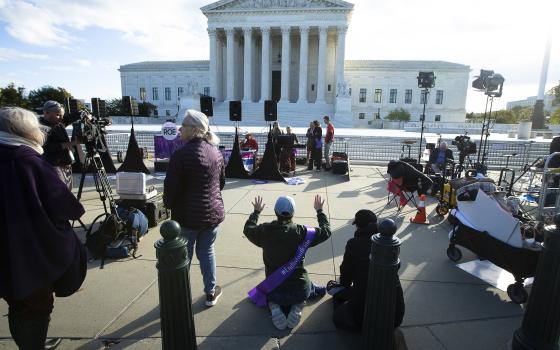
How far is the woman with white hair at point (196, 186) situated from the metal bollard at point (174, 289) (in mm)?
977

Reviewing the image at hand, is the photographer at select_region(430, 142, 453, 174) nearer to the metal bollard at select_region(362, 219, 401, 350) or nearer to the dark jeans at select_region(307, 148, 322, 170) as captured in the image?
the dark jeans at select_region(307, 148, 322, 170)

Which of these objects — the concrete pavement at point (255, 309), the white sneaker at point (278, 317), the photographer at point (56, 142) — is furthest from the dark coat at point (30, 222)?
the photographer at point (56, 142)

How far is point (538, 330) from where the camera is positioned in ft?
8.96

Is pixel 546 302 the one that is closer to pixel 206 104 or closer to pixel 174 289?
pixel 174 289

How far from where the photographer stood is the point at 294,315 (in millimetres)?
3152

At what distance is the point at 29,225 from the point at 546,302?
12.6 ft

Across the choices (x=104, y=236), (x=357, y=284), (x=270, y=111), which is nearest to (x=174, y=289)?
(x=357, y=284)

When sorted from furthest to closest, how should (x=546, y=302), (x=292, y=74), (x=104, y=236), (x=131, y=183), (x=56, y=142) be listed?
(x=292, y=74)
(x=131, y=183)
(x=56, y=142)
(x=104, y=236)
(x=546, y=302)

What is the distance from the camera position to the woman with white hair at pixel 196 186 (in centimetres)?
313

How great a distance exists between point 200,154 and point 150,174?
893 centimetres

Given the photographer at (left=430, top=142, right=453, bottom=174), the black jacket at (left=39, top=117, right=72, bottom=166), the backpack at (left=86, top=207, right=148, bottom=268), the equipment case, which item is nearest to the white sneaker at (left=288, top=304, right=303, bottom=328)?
the backpack at (left=86, top=207, right=148, bottom=268)

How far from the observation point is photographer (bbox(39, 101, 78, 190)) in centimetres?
486

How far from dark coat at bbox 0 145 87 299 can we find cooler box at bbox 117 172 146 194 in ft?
11.2

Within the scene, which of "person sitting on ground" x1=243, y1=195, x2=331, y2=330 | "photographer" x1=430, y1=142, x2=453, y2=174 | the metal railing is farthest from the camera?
the metal railing
